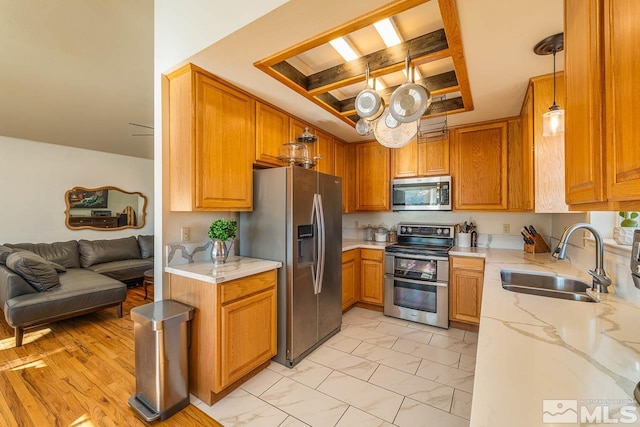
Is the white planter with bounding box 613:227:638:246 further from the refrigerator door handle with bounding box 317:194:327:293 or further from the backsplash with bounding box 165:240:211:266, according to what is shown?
the backsplash with bounding box 165:240:211:266

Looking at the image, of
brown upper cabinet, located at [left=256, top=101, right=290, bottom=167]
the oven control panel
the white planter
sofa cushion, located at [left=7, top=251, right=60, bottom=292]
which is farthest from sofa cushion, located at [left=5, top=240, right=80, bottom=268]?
the white planter

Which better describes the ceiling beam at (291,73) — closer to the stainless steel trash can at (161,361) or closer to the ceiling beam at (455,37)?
the ceiling beam at (455,37)

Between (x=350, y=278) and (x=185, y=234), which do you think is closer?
(x=185, y=234)

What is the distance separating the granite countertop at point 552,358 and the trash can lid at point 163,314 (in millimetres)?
1711

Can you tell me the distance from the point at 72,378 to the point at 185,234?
145 cm

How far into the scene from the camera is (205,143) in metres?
1.97

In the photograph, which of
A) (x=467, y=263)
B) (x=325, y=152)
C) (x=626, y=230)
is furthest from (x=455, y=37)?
(x=467, y=263)

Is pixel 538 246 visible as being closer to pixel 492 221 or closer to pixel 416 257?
pixel 492 221

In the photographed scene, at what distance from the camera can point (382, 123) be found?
1.98 metres

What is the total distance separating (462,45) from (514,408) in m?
1.77

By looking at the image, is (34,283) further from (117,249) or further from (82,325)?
(117,249)

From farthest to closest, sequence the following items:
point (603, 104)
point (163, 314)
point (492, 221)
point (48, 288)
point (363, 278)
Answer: point (363, 278) < point (492, 221) < point (48, 288) < point (163, 314) < point (603, 104)

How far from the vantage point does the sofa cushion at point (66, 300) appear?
2.63 metres

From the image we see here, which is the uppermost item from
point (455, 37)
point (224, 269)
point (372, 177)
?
point (455, 37)
